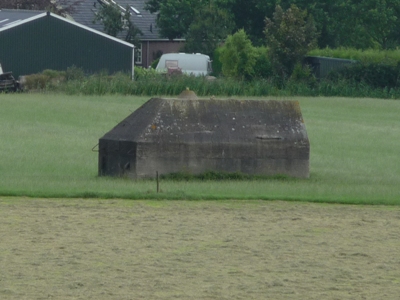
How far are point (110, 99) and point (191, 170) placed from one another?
74.3 ft

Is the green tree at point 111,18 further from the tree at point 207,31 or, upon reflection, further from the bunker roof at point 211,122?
the bunker roof at point 211,122

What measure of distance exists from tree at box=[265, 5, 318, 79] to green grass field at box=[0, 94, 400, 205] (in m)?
8.07

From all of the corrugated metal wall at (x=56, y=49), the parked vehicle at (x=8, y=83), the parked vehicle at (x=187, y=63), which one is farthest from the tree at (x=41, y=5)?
the parked vehicle at (x=8, y=83)

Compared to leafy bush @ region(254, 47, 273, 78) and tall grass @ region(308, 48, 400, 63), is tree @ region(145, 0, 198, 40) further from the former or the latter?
tall grass @ region(308, 48, 400, 63)

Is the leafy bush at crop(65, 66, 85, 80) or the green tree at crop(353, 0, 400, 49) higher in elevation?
the green tree at crop(353, 0, 400, 49)

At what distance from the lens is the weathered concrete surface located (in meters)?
17.2

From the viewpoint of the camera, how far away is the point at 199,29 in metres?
64.0

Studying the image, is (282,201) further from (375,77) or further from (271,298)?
(375,77)

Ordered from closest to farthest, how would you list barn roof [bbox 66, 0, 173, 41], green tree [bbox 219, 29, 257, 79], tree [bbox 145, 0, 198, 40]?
green tree [bbox 219, 29, 257, 79] → tree [bbox 145, 0, 198, 40] → barn roof [bbox 66, 0, 173, 41]

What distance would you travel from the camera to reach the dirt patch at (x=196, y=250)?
28.2 feet

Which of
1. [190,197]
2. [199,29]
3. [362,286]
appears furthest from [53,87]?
[362,286]

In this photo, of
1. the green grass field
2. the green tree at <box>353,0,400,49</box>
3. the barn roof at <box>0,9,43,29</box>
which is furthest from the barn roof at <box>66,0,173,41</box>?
the green grass field

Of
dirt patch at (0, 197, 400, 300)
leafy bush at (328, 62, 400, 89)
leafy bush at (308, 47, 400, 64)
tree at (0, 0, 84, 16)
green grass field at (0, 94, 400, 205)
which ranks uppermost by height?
tree at (0, 0, 84, 16)

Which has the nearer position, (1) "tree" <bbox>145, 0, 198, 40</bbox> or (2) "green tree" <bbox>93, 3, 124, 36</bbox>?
(2) "green tree" <bbox>93, 3, 124, 36</bbox>
